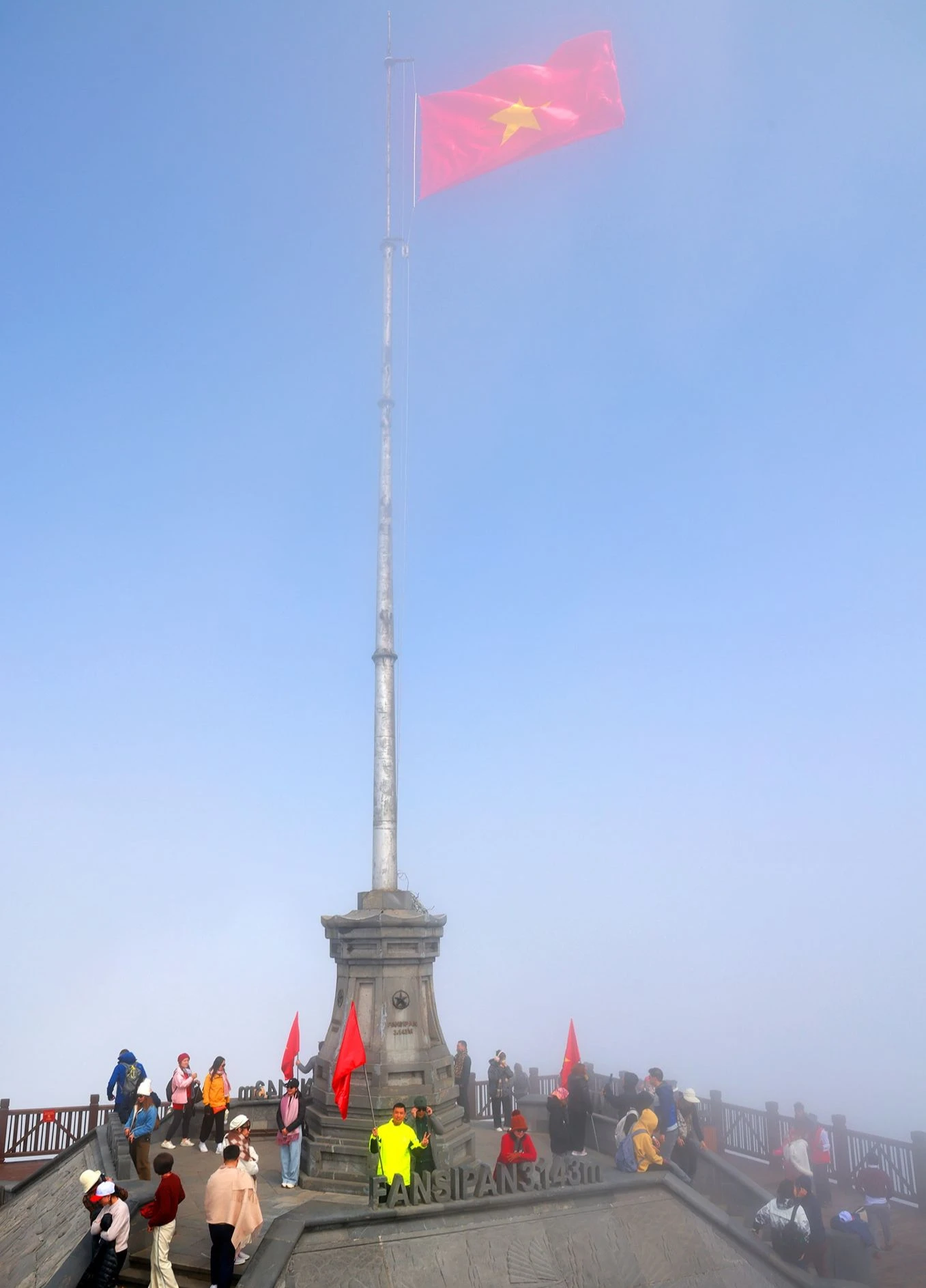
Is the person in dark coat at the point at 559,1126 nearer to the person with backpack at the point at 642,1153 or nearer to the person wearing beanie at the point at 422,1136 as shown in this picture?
the person with backpack at the point at 642,1153

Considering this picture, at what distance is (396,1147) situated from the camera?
13016 millimetres

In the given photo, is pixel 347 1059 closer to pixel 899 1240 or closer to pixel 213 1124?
pixel 213 1124

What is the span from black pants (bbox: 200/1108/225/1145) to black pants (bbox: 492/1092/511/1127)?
6.29 metres

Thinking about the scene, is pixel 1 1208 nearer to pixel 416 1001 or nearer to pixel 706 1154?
pixel 416 1001

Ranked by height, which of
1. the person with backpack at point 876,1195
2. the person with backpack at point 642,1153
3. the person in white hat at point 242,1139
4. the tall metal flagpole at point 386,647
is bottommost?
the person with backpack at point 876,1195

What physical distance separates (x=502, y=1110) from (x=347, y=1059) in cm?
713

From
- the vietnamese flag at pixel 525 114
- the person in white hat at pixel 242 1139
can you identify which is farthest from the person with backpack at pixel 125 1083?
Answer: the vietnamese flag at pixel 525 114

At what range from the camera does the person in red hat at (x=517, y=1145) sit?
14.0m

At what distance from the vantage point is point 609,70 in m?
19.7

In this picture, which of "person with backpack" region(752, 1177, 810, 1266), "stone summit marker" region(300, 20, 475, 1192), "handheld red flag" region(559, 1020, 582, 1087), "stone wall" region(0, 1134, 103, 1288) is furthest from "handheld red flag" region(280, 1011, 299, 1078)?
"person with backpack" region(752, 1177, 810, 1266)

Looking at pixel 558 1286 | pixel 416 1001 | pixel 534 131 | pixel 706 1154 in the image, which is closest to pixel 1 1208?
pixel 416 1001

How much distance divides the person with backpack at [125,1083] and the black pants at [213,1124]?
59.2 inches

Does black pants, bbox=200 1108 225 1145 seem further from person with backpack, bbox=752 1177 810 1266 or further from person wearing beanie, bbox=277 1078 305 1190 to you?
person with backpack, bbox=752 1177 810 1266

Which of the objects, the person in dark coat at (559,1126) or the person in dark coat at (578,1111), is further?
the person in dark coat at (578,1111)
